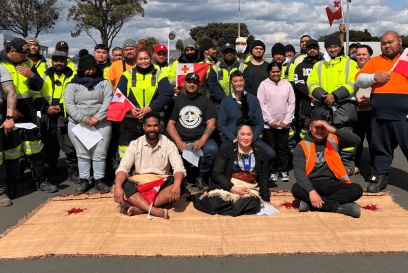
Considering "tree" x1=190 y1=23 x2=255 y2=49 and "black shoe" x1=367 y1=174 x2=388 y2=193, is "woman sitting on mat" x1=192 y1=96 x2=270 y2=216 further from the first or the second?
"tree" x1=190 y1=23 x2=255 y2=49

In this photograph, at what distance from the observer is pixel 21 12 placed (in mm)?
27281

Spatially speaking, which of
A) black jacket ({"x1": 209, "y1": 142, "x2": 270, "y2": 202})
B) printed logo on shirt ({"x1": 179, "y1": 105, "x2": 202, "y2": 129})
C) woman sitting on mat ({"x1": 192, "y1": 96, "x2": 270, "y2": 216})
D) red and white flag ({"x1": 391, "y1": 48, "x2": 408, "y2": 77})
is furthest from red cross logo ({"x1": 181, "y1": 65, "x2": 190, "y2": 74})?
red and white flag ({"x1": 391, "y1": 48, "x2": 408, "y2": 77})

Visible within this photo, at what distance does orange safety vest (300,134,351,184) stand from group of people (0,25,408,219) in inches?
0.5

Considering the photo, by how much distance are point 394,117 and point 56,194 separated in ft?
17.2

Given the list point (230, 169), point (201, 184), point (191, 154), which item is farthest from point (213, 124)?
point (230, 169)

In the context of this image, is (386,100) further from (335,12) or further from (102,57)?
(335,12)

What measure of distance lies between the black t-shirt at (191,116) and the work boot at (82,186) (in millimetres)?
1657

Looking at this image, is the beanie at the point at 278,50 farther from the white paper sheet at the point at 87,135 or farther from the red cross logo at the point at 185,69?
the white paper sheet at the point at 87,135

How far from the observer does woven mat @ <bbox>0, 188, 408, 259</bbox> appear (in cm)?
390

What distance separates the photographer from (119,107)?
600 centimetres

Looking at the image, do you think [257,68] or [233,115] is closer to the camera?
[233,115]

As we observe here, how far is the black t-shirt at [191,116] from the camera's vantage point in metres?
6.30


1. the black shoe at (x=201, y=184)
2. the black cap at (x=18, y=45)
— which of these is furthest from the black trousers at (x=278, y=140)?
the black cap at (x=18, y=45)

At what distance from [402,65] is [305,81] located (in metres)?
1.90
